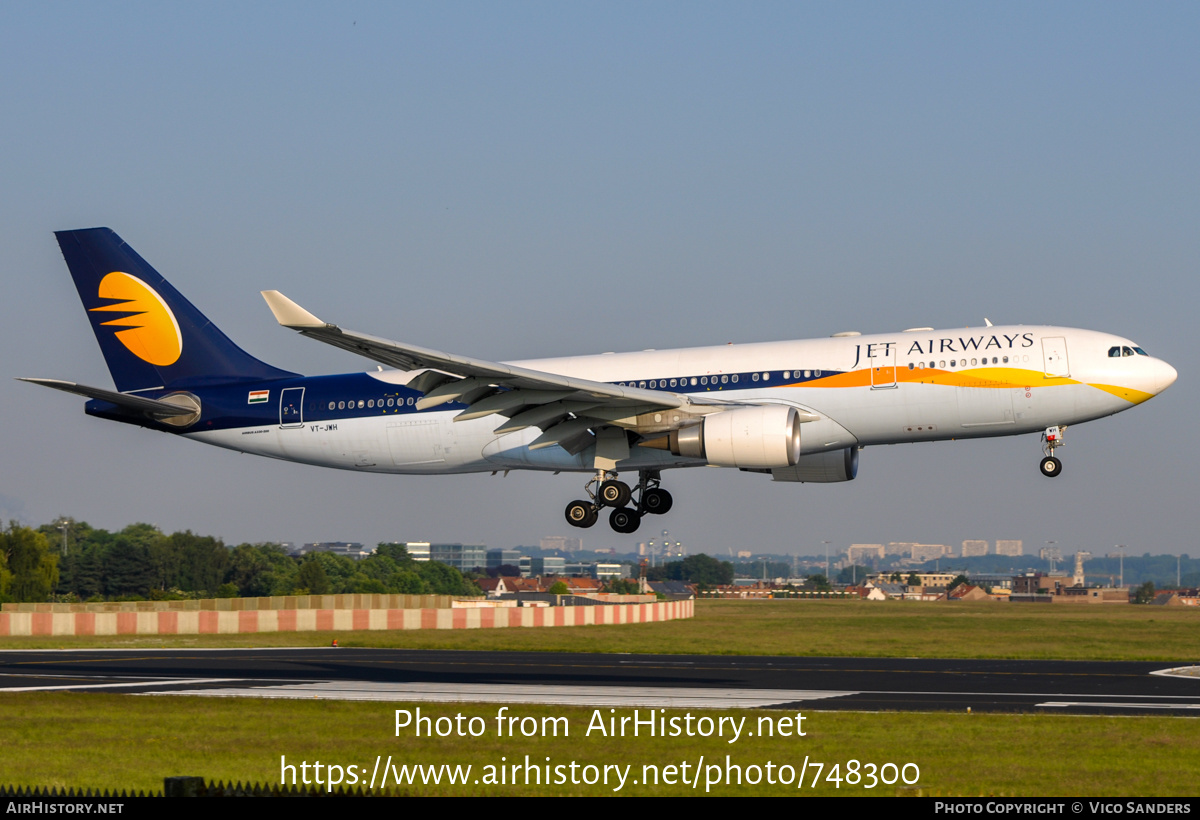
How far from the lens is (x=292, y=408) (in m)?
41.8

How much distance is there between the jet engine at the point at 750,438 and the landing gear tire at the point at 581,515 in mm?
4464

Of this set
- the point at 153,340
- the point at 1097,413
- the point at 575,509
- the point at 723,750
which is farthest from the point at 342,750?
the point at 153,340

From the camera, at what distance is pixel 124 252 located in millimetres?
44906

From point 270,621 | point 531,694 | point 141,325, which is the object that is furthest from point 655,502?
point 270,621

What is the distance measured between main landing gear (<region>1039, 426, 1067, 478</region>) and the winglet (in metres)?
20.2

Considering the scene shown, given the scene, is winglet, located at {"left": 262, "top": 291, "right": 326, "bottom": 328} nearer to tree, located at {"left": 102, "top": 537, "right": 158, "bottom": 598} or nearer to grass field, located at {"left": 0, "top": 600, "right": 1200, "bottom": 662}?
grass field, located at {"left": 0, "top": 600, "right": 1200, "bottom": 662}

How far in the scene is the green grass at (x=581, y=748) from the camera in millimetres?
19438

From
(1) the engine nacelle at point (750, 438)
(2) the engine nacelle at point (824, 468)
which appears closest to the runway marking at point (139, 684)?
(1) the engine nacelle at point (750, 438)

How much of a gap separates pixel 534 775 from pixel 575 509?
18.5 m

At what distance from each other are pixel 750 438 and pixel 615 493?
5.29 metres

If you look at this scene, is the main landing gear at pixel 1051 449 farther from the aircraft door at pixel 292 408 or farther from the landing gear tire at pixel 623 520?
the aircraft door at pixel 292 408

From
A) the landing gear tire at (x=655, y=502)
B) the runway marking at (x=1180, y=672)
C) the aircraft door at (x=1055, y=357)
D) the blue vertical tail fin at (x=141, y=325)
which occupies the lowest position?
the runway marking at (x=1180, y=672)

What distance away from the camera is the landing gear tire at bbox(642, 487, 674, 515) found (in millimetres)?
40188

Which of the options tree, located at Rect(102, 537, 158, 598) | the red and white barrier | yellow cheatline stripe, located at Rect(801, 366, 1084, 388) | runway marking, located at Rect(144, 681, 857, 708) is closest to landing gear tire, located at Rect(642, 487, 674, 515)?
yellow cheatline stripe, located at Rect(801, 366, 1084, 388)
